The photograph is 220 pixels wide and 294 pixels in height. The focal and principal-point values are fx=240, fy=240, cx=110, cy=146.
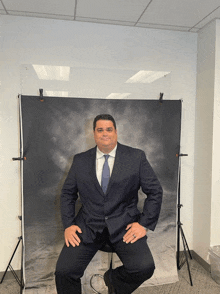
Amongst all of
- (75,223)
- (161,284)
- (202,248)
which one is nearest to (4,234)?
(75,223)

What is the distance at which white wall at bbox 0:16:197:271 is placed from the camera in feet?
7.98

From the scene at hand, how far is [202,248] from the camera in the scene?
109 inches

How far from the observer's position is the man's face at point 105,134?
7.00ft

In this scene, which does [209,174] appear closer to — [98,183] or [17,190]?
[98,183]

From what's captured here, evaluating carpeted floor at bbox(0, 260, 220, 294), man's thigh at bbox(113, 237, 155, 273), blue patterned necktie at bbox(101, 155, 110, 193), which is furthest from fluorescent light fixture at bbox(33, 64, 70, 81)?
carpeted floor at bbox(0, 260, 220, 294)

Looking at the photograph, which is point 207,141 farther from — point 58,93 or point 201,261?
point 58,93

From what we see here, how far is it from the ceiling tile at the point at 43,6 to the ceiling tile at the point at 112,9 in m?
0.09

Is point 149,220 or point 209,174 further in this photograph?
point 209,174

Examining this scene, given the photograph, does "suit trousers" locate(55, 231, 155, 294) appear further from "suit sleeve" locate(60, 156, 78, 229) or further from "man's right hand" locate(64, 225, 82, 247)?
"suit sleeve" locate(60, 156, 78, 229)

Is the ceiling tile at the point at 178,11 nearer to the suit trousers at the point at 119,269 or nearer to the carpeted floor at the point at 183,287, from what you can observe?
the suit trousers at the point at 119,269

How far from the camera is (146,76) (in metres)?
2.60

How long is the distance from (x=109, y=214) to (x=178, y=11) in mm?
2006

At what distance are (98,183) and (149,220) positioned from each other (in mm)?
542

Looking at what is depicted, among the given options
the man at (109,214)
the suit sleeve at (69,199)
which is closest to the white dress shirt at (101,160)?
the man at (109,214)
